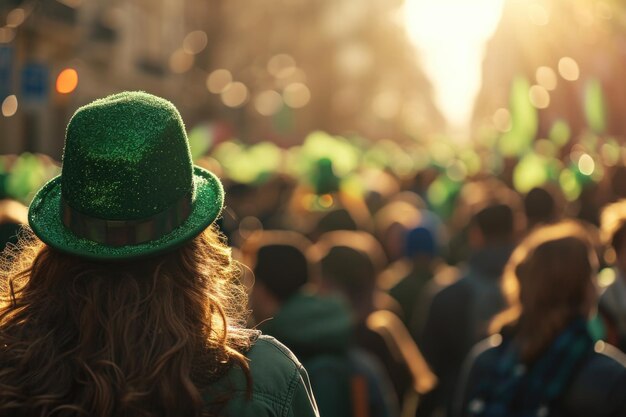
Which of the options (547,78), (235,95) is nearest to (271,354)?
(547,78)

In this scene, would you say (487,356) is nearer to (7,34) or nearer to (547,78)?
(7,34)

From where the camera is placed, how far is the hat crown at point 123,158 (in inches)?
80.4

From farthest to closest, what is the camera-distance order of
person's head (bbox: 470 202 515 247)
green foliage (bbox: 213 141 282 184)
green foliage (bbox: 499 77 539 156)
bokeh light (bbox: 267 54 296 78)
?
bokeh light (bbox: 267 54 296 78) → green foliage (bbox: 499 77 539 156) → green foliage (bbox: 213 141 282 184) → person's head (bbox: 470 202 515 247)

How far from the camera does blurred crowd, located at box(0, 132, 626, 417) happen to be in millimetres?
3389

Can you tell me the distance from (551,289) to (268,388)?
5.32 ft

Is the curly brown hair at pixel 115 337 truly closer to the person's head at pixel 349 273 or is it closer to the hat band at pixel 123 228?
the hat band at pixel 123 228

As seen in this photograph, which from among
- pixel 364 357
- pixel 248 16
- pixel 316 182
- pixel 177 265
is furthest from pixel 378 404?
pixel 248 16

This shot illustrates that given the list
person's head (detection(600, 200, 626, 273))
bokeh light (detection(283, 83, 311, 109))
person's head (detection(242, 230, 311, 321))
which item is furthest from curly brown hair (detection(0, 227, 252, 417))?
bokeh light (detection(283, 83, 311, 109))

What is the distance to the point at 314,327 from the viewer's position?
383 centimetres

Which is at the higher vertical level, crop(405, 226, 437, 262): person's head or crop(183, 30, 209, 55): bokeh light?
crop(405, 226, 437, 262): person's head

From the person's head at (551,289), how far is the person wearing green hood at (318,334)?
0.62 m

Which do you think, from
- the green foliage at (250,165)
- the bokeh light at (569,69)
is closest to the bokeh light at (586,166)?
the green foliage at (250,165)

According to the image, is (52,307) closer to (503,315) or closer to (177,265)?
(177,265)

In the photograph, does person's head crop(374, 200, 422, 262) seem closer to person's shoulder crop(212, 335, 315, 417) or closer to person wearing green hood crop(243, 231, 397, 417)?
person wearing green hood crop(243, 231, 397, 417)
